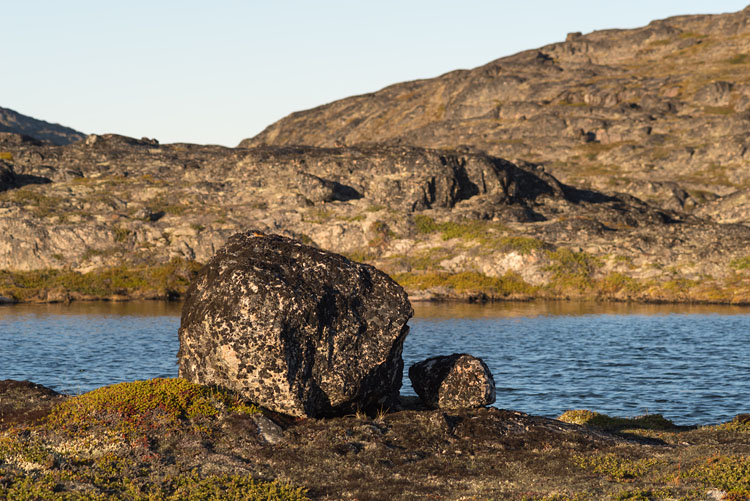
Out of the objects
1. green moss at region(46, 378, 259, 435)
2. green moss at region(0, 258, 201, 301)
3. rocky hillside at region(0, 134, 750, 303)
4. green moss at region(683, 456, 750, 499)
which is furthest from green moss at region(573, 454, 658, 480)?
green moss at region(0, 258, 201, 301)

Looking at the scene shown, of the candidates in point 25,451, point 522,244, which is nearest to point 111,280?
point 522,244

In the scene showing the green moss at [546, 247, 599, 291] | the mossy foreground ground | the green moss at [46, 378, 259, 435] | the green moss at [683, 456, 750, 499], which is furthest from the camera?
the green moss at [546, 247, 599, 291]

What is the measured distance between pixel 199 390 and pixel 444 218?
2731 inches

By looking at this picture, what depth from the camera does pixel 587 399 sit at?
109 ft

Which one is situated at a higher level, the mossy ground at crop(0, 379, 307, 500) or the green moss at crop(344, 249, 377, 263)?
the green moss at crop(344, 249, 377, 263)

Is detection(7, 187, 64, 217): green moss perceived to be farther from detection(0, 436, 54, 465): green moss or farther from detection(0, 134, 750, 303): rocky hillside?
detection(0, 436, 54, 465): green moss

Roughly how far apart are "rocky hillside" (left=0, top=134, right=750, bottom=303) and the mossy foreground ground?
56396mm

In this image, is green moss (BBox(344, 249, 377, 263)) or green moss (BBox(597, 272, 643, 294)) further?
green moss (BBox(344, 249, 377, 263))

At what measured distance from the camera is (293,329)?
2236cm

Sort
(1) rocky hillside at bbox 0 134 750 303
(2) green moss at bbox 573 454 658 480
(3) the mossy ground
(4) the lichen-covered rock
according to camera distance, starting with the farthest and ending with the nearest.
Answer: (1) rocky hillside at bbox 0 134 750 303
(4) the lichen-covered rock
(2) green moss at bbox 573 454 658 480
(3) the mossy ground

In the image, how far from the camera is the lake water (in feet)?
111

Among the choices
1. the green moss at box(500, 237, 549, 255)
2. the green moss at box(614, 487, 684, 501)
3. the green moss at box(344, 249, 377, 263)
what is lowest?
the green moss at box(614, 487, 684, 501)

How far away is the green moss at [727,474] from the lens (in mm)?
16453

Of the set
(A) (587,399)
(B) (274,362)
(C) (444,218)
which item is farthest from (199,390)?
(C) (444,218)
